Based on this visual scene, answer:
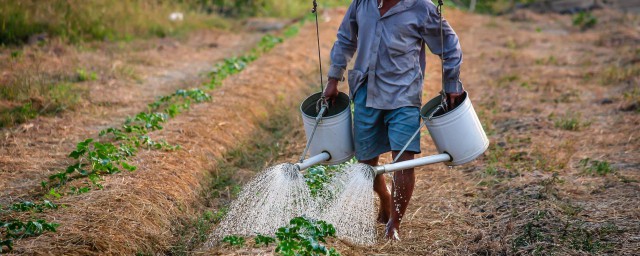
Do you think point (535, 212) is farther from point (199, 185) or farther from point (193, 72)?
point (193, 72)

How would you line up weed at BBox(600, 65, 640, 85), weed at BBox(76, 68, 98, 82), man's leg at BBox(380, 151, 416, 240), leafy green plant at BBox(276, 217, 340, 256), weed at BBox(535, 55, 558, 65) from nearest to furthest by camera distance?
leafy green plant at BBox(276, 217, 340, 256) → man's leg at BBox(380, 151, 416, 240) → weed at BBox(76, 68, 98, 82) → weed at BBox(600, 65, 640, 85) → weed at BBox(535, 55, 558, 65)

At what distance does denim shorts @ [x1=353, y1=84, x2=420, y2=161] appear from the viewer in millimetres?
3973

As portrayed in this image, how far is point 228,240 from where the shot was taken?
159 inches

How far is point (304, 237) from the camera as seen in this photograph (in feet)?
11.9

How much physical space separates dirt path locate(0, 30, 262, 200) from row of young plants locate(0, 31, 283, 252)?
0.77 ft

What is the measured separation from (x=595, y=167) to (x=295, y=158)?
223 cm

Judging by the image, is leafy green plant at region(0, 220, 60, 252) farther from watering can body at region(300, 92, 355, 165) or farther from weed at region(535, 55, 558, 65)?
weed at region(535, 55, 558, 65)

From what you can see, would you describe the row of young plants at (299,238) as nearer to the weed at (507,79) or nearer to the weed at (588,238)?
the weed at (588,238)

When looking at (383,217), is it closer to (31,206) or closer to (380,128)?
(380,128)

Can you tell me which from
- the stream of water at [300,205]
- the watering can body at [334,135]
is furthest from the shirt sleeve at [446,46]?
the stream of water at [300,205]

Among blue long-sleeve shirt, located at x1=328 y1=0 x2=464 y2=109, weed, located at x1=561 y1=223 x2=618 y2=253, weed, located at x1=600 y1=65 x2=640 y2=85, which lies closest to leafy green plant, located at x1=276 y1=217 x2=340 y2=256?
blue long-sleeve shirt, located at x1=328 y1=0 x2=464 y2=109

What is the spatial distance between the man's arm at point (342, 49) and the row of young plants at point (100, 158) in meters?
1.62

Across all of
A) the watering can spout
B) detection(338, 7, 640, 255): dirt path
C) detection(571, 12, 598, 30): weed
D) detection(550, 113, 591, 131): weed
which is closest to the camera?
the watering can spout

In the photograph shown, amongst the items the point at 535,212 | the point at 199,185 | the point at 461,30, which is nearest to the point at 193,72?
the point at 199,185
